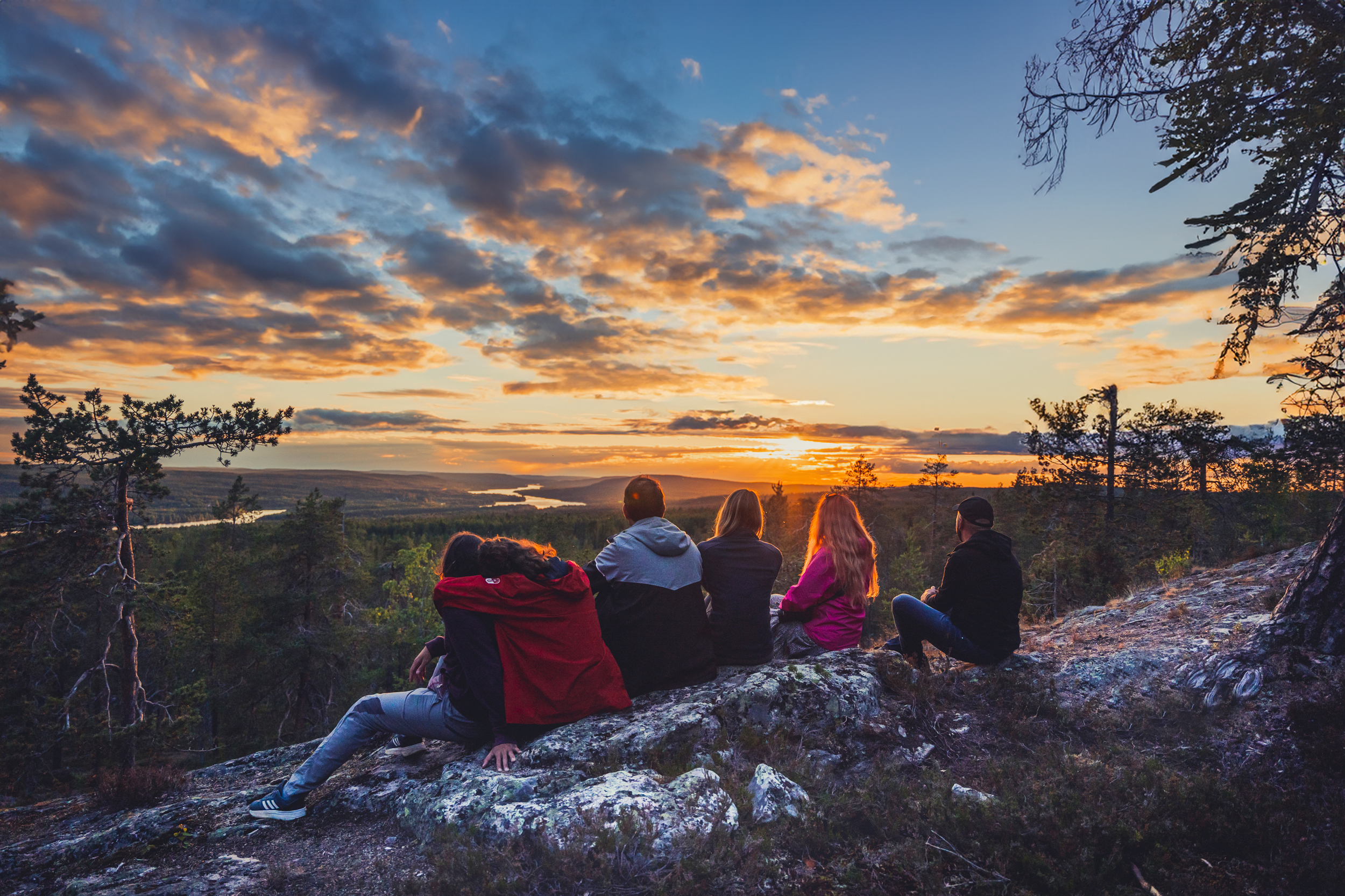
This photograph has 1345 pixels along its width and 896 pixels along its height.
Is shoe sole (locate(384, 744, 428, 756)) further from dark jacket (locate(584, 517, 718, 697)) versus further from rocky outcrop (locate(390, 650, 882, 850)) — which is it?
dark jacket (locate(584, 517, 718, 697))

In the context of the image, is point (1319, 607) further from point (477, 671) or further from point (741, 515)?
point (477, 671)

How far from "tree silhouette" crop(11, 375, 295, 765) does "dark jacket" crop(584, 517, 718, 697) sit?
11866 mm

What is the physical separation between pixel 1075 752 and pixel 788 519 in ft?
135

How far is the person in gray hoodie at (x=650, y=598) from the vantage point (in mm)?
4891

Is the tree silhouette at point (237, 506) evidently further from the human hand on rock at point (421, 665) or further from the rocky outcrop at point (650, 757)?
the rocky outcrop at point (650, 757)

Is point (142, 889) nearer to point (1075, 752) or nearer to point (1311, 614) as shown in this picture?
point (1075, 752)

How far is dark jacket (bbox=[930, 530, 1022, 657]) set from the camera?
5523 millimetres

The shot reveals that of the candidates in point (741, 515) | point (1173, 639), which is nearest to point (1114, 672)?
point (1173, 639)

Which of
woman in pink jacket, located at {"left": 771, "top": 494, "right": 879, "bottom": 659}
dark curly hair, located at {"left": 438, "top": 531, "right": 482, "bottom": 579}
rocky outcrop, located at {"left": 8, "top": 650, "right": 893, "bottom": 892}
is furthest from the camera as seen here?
woman in pink jacket, located at {"left": 771, "top": 494, "right": 879, "bottom": 659}

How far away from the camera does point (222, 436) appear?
13109 mm

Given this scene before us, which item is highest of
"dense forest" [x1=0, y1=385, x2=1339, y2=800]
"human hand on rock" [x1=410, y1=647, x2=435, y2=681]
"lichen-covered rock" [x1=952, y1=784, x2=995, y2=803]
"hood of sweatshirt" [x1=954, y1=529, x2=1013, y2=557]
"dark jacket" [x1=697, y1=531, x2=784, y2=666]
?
"hood of sweatshirt" [x1=954, y1=529, x2=1013, y2=557]

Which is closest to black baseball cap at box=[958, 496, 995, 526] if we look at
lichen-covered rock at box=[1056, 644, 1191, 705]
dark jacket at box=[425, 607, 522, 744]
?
lichen-covered rock at box=[1056, 644, 1191, 705]

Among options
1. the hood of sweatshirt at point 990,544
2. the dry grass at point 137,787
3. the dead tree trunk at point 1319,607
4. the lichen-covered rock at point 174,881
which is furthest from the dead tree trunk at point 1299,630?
the dry grass at point 137,787

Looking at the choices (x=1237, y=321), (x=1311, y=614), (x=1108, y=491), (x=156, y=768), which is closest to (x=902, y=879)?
(x=1311, y=614)
